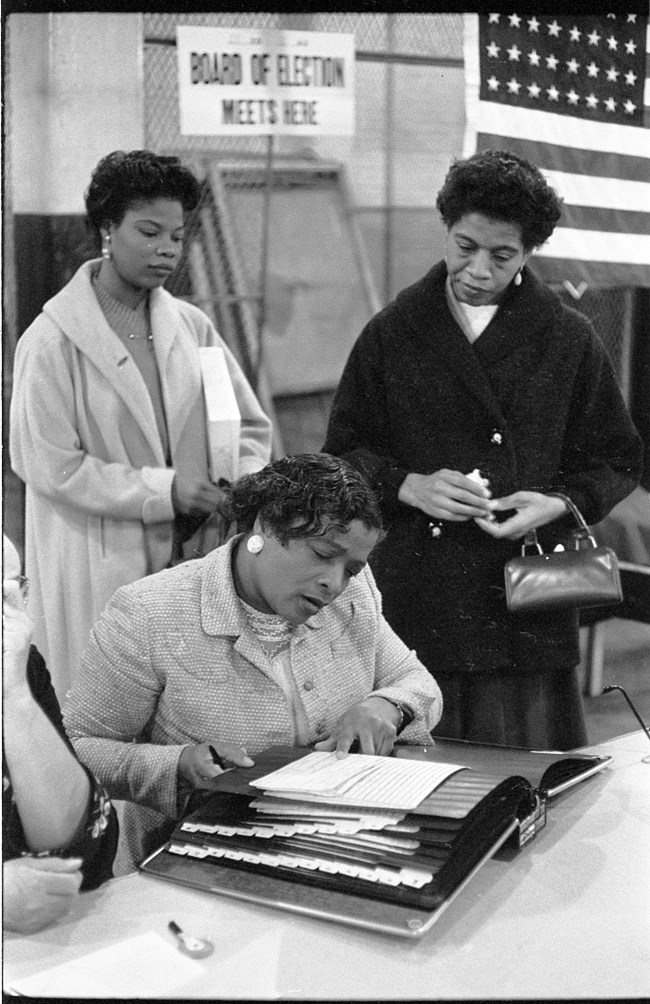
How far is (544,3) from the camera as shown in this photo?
7.54 ft

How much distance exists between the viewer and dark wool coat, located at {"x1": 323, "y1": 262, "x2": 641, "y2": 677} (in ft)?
8.07

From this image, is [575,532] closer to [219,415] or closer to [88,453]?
[219,415]

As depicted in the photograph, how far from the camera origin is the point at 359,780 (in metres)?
1.70

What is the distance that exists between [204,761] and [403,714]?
451 millimetres

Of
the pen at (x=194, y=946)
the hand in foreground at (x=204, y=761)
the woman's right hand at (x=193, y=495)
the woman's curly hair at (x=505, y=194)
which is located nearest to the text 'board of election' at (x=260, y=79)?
the woman's curly hair at (x=505, y=194)

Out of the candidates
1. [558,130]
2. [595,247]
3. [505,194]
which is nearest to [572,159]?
[558,130]

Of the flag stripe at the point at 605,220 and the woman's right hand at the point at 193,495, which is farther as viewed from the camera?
the flag stripe at the point at 605,220

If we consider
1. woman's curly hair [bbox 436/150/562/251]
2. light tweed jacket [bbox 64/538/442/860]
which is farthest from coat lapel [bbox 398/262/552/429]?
light tweed jacket [bbox 64/538/442/860]

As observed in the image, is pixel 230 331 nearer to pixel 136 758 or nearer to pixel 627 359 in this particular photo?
pixel 627 359

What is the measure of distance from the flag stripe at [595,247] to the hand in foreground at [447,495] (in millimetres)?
588

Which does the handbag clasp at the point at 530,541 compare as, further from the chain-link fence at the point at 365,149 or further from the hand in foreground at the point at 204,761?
the hand in foreground at the point at 204,761

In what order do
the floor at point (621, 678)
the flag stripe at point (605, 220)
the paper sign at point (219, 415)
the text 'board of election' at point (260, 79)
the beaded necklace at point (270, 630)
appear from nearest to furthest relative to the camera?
the beaded necklace at point (270, 630), the text 'board of election' at point (260, 79), the paper sign at point (219, 415), the flag stripe at point (605, 220), the floor at point (621, 678)

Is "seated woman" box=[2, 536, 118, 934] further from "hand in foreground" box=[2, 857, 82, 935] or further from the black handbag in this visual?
the black handbag

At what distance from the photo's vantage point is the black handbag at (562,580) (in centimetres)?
241
